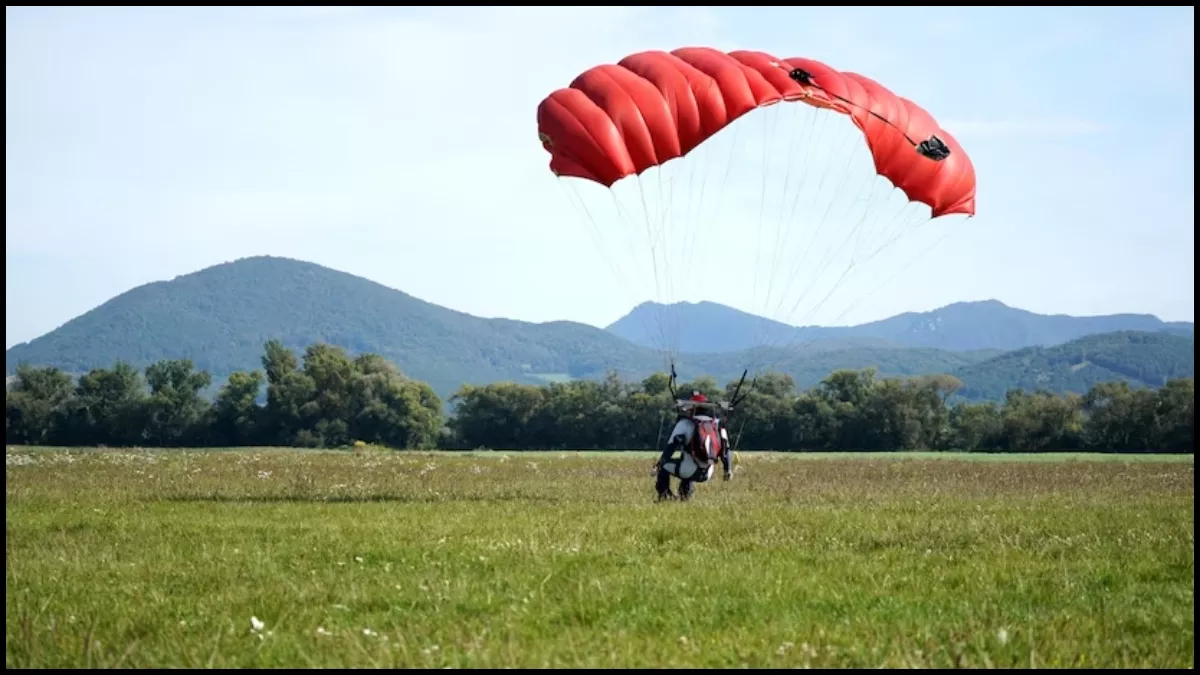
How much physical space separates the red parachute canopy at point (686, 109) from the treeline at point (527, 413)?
52.9m

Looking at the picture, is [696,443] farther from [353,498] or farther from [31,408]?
[31,408]

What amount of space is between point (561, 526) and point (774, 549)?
325cm

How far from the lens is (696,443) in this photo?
20.7 metres

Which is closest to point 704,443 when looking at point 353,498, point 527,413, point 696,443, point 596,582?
point 696,443

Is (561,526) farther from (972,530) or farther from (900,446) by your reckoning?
(900,446)

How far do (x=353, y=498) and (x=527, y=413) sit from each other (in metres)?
67.4

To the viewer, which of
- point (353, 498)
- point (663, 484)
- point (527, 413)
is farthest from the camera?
point (527, 413)

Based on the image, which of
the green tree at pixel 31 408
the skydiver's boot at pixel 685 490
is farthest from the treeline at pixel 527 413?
the skydiver's boot at pixel 685 490

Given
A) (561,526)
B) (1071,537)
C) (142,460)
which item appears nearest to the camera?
(1071,537)

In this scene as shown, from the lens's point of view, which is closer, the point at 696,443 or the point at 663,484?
the point at 696,443

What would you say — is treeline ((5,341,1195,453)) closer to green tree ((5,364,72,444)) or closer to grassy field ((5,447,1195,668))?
green tree ((5,364,72,444))

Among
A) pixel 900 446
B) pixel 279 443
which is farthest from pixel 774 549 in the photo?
pixel 279 443

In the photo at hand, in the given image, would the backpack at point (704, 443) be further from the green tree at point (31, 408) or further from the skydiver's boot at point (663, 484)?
the green tree at point (31, 408)

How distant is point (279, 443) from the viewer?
85.9m
